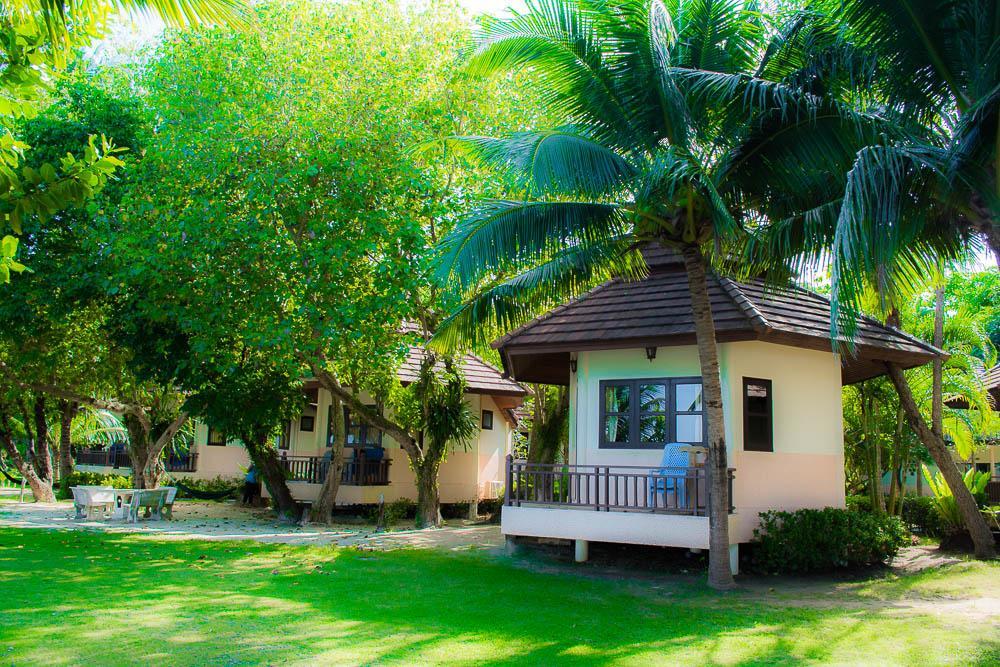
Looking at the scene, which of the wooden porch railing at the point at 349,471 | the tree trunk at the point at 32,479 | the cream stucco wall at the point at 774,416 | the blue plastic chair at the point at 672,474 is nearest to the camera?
the blue plastic chair at the point at 672,474

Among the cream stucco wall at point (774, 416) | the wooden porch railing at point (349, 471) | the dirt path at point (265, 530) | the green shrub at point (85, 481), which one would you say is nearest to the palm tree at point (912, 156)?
the cream stucco wall at point (774, 416)

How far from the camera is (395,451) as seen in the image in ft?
78.3

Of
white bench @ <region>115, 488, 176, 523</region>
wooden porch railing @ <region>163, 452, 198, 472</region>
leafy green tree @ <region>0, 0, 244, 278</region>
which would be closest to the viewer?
leafy green tree @ <region>0, 0, 244, 278</region>

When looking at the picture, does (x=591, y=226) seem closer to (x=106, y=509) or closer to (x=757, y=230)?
(x=757, y=230)

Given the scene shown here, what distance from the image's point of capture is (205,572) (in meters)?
12.9

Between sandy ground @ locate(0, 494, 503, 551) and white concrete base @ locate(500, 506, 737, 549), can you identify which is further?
sandy ground @ locate(0, 494, 503, 551)

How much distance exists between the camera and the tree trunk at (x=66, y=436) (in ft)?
90.2

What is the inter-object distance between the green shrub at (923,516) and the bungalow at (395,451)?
1048cm

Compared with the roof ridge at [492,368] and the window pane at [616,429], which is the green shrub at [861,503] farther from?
the roof ridge at [492,368]

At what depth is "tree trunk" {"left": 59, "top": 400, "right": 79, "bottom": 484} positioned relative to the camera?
27500 mm

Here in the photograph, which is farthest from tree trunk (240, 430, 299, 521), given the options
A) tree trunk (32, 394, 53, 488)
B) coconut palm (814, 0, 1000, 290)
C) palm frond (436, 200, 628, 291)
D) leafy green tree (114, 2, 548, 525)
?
coconut palm (814, 0, 1000, 290)

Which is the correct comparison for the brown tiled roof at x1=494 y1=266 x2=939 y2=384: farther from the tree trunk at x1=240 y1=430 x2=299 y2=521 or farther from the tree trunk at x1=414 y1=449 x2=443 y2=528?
the tree trunk at x1=240 y1=430 x2=299 y2=521

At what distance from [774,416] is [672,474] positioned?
8.26ft

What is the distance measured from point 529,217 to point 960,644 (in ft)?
23.5
